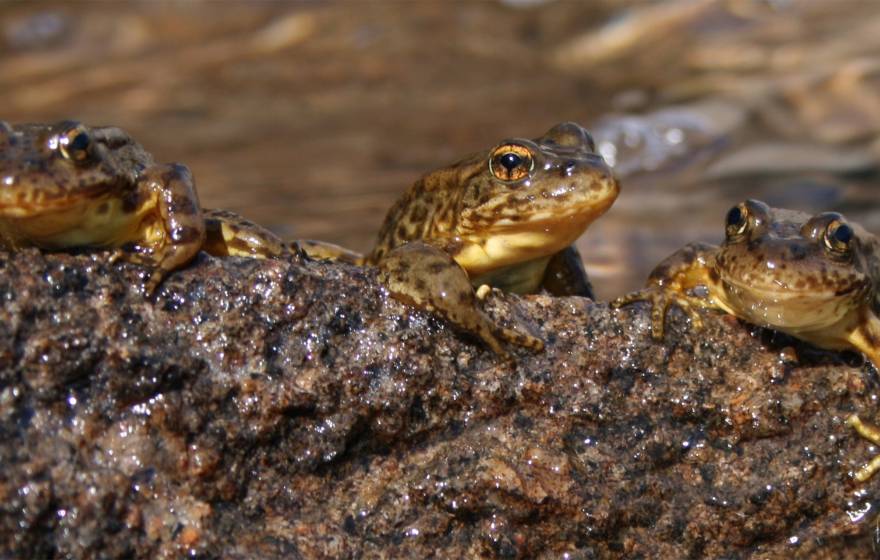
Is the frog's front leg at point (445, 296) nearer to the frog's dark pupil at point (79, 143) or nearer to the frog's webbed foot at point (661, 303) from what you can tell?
the frog's webbed foot at point (661, 303)

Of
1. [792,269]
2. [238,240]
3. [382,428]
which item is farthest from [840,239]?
[238,240]

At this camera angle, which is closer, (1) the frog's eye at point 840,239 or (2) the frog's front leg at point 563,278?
(1) the frog's eye at point 840,239

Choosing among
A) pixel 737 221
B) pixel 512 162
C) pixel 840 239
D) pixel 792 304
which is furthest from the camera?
pixel 512 162

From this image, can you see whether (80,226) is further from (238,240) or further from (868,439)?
(868,439)

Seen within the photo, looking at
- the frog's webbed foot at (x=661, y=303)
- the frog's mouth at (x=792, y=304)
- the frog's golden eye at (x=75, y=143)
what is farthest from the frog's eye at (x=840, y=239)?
the frog's golden eye at (x=75, y=143)

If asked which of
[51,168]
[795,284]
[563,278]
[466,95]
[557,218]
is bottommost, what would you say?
[466,95]

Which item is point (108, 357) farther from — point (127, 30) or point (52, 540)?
point (127, 30)

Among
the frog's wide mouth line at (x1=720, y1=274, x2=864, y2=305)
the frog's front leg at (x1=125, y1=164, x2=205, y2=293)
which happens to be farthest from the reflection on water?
the frog's front leg at (x1=125, y1=164, x2=205, y2=293)

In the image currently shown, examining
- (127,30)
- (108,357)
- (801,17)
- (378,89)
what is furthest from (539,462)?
(127,30)
